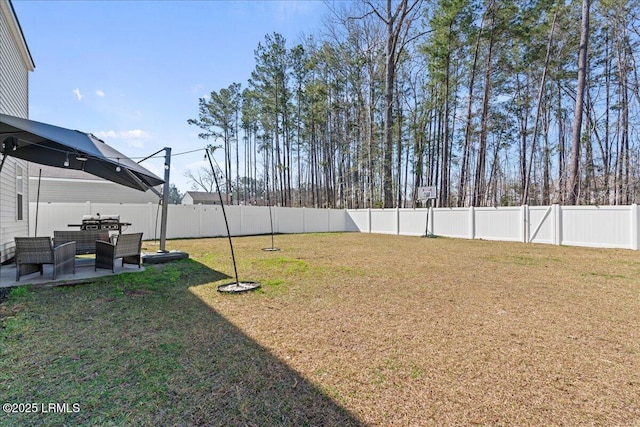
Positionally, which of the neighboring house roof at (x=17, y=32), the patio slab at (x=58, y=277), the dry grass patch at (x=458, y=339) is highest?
the neighboring house roof at (x=17, y=32)

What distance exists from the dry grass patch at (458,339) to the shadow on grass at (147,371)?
0.22 m

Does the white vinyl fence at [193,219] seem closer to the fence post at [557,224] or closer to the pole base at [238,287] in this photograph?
the pole base at [238,287]

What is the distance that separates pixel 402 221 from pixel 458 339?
12.1 metres

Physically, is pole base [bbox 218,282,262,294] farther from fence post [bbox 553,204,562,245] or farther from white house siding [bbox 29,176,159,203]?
white house siding [bbox 29,176,159,203]

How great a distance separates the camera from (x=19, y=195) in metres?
6.63

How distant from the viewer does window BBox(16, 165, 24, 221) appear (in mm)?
6480

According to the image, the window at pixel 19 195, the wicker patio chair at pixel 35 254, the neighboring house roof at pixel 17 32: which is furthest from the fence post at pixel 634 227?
the window at pixel 19 195

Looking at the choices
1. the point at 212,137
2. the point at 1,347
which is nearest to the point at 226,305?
the point at 1,347

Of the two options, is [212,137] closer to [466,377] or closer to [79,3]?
[79,3]

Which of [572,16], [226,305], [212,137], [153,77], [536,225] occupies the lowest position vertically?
[226,305]

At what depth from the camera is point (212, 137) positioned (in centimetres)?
2325

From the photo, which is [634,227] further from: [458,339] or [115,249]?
[115,249]

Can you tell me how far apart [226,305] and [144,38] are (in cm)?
812

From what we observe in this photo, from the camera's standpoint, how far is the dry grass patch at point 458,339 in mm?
1670
